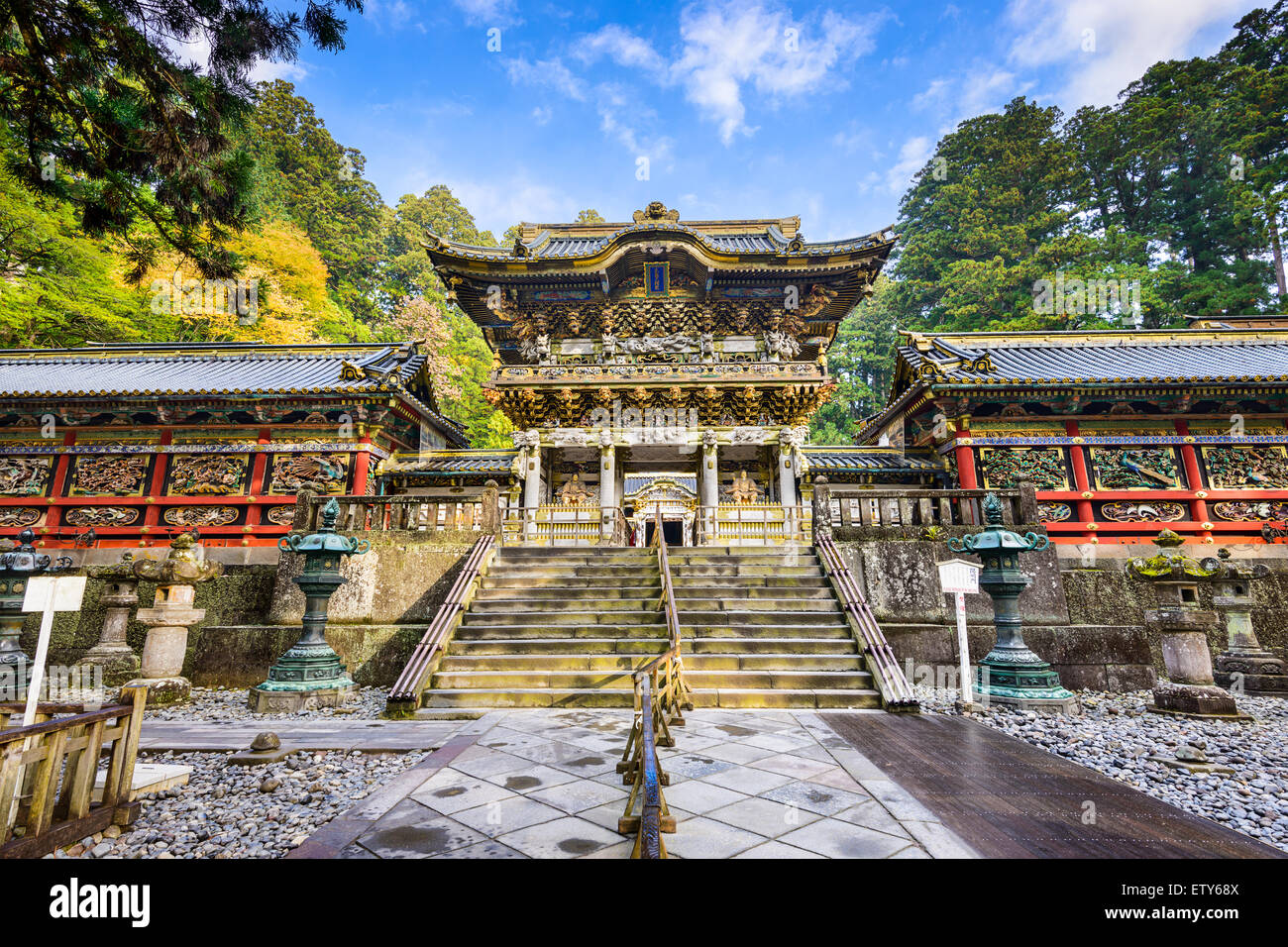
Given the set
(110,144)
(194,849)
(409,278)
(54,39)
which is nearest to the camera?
(194,849)

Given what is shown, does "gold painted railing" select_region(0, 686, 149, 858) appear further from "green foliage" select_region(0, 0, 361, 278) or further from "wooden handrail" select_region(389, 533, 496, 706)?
"green foliage" select_region(0, 0, 361, 278)

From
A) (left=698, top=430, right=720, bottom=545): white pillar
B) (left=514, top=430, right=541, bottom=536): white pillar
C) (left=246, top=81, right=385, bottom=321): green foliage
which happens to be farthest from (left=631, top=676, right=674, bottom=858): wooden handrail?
(left=246, top=81, right=385, bottom=321): green foliage

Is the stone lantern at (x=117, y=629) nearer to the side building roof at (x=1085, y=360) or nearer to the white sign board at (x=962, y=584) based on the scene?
the white sign board at (x=962, y=584)

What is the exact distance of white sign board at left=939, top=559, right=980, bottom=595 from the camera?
655 centimetres

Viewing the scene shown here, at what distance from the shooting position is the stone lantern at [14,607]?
7.30m

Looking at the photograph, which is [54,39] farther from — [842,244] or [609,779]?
[842,244]

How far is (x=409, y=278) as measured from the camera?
30844mm

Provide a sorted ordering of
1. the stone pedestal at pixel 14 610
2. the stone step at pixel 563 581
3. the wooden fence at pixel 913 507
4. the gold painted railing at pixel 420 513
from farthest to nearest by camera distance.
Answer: the gold painted railing at pixel 420 513, the wooden fence at pixel 913 507, the stone step at pixel 563 581, the stone pedestal at pixel 14 610

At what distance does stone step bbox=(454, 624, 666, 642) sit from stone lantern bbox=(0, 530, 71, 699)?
592 centimetres

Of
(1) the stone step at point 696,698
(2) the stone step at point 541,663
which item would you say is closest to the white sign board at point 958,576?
(1) the stone step at point 696,698

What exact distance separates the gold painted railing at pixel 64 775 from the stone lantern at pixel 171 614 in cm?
533

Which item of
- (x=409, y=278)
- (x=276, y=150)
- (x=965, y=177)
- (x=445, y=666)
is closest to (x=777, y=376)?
(x=445, y=666)

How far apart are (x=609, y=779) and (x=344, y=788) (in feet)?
6.53

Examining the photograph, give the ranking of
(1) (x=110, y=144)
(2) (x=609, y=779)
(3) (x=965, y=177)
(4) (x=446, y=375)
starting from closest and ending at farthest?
(2) (x=609, y=779)
(1) (x=110, y=144)
(4) (x=446, y=375)
(3) (x=965, y=177)
